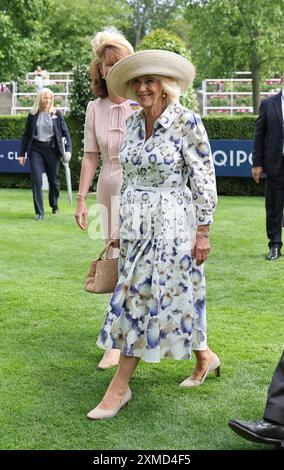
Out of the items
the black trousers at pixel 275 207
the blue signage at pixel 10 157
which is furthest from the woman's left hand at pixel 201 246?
the blue signage at pixel 10 157

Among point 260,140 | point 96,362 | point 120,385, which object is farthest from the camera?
point 260,140

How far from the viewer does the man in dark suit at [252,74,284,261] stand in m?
9.30

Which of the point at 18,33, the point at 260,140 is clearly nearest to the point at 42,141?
the point at 260,140

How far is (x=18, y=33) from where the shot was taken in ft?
91.3

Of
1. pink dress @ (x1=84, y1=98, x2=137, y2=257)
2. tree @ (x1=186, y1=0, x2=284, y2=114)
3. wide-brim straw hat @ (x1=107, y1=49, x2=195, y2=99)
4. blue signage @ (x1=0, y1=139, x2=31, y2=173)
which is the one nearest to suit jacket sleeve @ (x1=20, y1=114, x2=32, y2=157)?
blue signage @ (x1=0, y1=139, x2=31, y2=173)

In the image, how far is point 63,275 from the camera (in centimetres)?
824

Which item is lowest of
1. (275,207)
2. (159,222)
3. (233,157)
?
(275,207)

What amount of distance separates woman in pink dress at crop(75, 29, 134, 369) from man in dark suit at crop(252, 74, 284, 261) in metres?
4.29

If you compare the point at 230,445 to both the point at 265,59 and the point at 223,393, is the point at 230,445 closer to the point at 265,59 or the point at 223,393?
the point at 223,393

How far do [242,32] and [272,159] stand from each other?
19561mm

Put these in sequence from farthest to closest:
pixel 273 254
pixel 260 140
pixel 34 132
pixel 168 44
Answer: pixel 168 44, pixel 34 132, pixel 260 140, pixel 273 254

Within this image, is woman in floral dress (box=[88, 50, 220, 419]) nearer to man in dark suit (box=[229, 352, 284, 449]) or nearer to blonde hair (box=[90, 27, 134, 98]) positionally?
blonde hair (box=[90, 27, 134, 98])

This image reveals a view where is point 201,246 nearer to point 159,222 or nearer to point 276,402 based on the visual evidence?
point 159,222

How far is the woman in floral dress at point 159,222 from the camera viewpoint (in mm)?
4387
